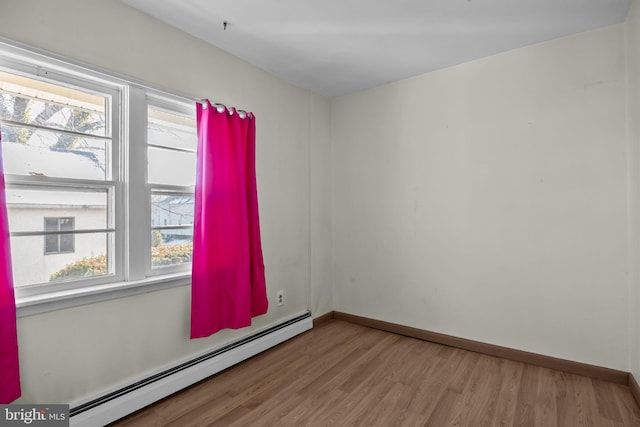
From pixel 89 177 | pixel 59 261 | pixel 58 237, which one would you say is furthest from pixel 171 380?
pixel 89 177

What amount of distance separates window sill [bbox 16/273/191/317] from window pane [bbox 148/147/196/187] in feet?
2.19

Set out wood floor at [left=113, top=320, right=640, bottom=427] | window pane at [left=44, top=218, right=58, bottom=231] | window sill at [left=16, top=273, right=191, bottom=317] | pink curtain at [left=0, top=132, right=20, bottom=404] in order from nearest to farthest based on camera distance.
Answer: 1. pink curtain at [left=0, top=132, right=20, bottom=404]
2. window sill at [left=16, top=273, right=191, bottom=317]
3. window pane at [left=44, top=218, right=58, bottom=231]
4. wood floor at [left=113, top=320, right=640, bottom=427]

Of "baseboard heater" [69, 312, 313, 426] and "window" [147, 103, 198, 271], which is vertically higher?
"window" [147, 103, 198, 271]

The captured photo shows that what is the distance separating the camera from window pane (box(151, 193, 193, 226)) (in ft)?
7.34

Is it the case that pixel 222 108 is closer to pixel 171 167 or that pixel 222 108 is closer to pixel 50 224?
pixel 171 167

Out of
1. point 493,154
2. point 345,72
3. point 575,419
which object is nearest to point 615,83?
point 493,154

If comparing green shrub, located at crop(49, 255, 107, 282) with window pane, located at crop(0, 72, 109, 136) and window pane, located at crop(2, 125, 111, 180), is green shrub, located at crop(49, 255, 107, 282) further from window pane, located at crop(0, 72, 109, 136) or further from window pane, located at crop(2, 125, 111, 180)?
window pane, located at crop(0, 72, 109, 136)

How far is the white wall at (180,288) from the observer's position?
5.58ft

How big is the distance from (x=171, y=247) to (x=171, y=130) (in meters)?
0.84

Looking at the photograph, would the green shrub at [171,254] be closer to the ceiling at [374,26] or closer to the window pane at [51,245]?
the window pane at [51,245]

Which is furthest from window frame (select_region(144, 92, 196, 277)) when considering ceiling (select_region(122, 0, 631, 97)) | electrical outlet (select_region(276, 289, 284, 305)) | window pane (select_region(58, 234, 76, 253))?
electrical outlet (select_region(276, 289, 284, 305))

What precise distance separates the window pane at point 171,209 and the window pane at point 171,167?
100 millimetres

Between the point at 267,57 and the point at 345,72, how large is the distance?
2.45 feet

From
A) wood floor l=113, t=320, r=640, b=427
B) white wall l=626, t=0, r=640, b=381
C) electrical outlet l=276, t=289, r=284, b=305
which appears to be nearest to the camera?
wood floor l=113, t=320, r=640, b=427
